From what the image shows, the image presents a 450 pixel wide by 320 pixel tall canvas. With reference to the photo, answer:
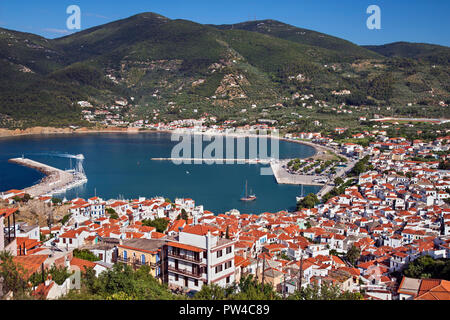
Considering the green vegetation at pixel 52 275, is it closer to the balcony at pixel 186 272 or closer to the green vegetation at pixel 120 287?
the green vegetation at pixel 120 287

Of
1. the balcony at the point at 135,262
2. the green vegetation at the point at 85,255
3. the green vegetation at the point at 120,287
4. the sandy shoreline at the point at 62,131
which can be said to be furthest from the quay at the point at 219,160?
the green vegetation at the point at 120,287

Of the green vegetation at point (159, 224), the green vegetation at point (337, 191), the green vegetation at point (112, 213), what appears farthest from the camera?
the green vegetation at point (337, 191)

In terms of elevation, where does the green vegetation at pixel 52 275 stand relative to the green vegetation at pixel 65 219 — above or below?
above

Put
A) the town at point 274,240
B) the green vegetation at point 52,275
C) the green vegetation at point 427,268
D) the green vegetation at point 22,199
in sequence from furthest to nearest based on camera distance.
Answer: the green vegetation at point 22,199, the green vegetation at point 427,268, the town at point 274,240, the green vegetation at point 52,275

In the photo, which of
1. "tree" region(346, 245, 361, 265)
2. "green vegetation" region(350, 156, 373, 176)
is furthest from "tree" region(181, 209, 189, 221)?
"green vegetation" region(350, 156, 373, 176)

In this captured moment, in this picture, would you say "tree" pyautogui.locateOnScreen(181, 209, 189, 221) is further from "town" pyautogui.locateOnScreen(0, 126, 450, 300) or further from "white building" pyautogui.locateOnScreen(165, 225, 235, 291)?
"white building" pyautogui.locateOnScreen(165, 225, 235, 291)

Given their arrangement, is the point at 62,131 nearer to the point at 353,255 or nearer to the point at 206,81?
the point at 206,81

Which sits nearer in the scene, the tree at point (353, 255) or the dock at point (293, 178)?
the tree at point (353, 255)

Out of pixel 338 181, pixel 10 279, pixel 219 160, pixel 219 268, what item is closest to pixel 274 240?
pixel 219 268
